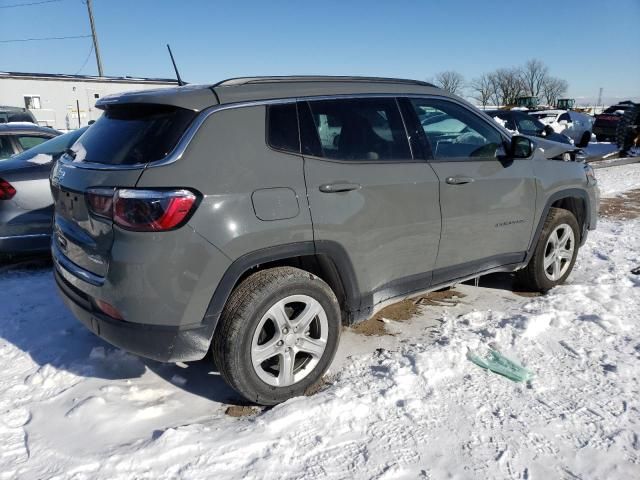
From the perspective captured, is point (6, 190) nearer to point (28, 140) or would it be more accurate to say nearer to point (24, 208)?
point (24, 208)

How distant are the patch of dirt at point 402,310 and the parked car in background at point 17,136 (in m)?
5.01

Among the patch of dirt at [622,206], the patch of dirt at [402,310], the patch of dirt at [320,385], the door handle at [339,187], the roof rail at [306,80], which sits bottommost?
the patch of dirt at [622,206]

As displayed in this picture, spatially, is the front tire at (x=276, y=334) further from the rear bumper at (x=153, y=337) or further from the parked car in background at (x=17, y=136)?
the parked car in background at (x=17, y=136)

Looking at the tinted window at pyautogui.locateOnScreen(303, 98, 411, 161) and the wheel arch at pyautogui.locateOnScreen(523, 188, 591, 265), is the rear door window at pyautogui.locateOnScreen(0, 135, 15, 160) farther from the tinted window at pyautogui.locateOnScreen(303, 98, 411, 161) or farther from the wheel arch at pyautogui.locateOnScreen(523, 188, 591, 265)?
the wheel arch at pyautogui.locateOnScreen(523, 188, 591, 265)

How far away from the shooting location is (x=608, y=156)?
14.9 meters

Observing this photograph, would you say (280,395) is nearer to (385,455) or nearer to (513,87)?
(385,455)

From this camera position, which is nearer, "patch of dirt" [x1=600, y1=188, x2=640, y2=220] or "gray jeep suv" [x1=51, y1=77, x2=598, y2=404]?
"gray jeep suv" [x1=51, y1=77, x2=598, y2=404]

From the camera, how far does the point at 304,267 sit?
2.97 meters

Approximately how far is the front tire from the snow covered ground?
5.7 inches

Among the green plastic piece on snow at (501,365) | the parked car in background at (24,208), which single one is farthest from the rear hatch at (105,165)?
the green plastic piece on snow at (501,365)

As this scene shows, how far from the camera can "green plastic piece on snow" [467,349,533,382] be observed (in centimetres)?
304

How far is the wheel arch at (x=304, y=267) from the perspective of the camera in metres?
2.56

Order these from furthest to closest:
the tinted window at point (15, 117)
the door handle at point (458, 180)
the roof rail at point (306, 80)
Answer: the tinted window at point (15, 117) < the door handle at point (458, 180) < the roof rail at point (306, 80)

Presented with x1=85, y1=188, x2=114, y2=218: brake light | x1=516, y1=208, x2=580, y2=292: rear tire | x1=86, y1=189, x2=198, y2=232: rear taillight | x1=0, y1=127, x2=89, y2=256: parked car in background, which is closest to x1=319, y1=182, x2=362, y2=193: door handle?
x1=86, y1=189, x2=198, y2=232: rear taillight
